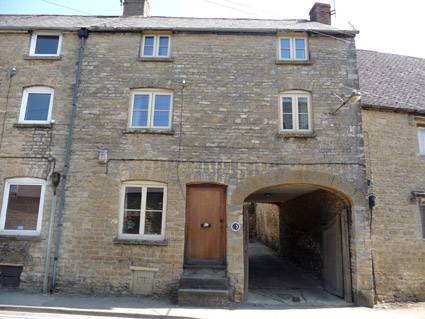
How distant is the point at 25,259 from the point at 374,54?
15304 millimetres

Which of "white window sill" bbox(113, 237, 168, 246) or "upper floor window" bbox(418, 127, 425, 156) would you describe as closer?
"white window sill" bbox(113, 237, 168, 246)

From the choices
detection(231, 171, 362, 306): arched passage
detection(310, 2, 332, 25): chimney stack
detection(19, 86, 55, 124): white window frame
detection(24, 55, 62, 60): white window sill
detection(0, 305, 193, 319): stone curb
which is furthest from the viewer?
detection(310, 2, 332, 25): chimney stack

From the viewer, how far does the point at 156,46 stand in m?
11.4

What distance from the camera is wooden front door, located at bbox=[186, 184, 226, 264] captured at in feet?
32.9

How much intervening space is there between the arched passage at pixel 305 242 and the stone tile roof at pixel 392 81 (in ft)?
11.2

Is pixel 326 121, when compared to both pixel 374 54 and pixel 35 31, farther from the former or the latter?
pixel 35 31

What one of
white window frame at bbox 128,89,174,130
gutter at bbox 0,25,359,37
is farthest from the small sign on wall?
gutter at bbox 0,25,359,37

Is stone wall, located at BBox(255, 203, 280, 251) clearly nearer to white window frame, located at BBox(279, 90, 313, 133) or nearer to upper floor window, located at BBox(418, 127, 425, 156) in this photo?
upper floor window, located at BBox(418, 127, 425, 156)

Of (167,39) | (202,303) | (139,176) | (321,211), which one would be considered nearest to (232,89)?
(167,39)

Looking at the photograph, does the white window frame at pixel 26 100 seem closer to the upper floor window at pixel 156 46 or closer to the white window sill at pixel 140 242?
the upper floor window at pixel 156 46

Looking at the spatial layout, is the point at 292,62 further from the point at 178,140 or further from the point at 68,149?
the point at 68,149

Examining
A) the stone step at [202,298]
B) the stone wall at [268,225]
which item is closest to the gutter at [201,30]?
the stone step at [202,298]

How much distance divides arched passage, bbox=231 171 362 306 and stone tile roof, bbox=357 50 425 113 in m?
3.41

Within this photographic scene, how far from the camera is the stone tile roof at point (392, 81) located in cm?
1174
